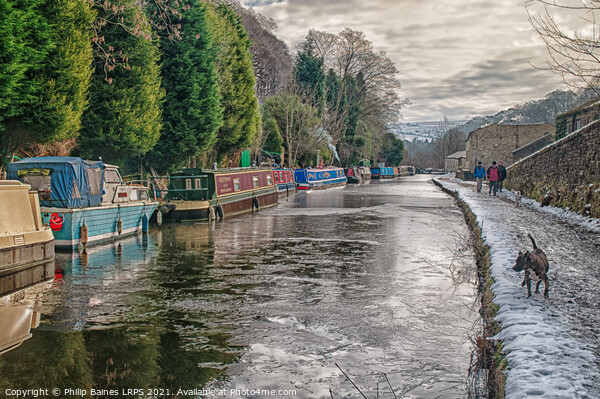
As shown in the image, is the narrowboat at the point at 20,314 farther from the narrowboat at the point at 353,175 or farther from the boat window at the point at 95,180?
the narrowboat at the point at 353,175

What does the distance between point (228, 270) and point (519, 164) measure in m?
21.6

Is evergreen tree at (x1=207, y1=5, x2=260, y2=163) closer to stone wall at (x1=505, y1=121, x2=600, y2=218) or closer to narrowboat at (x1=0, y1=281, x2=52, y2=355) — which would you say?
stone wall at (x1=505, y1=121, x2=600, y2=218)

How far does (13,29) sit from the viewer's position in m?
12.4

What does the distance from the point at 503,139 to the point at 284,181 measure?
26594mm

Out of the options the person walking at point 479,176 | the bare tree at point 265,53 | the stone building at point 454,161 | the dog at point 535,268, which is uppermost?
the bare tree at point 265,53

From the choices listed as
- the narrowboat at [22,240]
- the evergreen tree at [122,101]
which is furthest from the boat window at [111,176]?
the narrowboat at [22,240]

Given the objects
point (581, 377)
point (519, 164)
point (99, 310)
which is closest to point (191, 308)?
point (99, 310)

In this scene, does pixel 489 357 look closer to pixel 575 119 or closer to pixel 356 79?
pixel 575 119

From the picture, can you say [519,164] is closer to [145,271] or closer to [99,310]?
[145,271]

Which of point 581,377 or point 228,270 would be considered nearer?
point 581,377

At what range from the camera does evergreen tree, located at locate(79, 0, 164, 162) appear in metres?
17.9

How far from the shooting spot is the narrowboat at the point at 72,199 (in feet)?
39.5

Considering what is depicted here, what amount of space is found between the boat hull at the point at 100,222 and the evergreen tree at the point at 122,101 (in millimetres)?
3731

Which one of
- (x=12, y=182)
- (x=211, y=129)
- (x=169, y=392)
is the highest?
(x=211, y=129)
